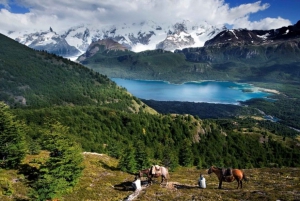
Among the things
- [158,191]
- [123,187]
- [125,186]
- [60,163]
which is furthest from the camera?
[125,186]

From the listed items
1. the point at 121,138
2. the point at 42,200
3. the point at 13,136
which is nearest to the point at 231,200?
the point at 42,200

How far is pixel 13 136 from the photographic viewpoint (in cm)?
5356

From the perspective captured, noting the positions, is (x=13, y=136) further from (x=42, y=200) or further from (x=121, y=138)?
(x=121, y=138)

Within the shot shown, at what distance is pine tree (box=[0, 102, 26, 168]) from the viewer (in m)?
51.8

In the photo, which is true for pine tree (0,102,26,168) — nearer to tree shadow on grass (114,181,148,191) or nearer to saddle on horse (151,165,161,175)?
tree shadow on grass (114,181,148,191)

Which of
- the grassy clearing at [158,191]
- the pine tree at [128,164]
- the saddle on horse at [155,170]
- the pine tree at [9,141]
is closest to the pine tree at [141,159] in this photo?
the pine tree at [128,164]

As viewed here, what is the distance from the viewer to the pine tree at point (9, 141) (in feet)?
170

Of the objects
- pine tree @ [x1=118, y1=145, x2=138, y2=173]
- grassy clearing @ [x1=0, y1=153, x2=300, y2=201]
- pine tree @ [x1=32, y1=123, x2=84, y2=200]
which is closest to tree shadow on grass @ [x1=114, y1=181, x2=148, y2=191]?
grassy clearing @ [x1=0, y1=153, x2=300, y2=201]

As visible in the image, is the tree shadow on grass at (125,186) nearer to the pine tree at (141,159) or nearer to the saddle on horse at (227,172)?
the saddle on horse at (227,172)

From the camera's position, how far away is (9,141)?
5341 cm

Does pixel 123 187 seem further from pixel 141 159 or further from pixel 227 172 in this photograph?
pixel 141 159

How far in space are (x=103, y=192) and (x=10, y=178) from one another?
1751cm

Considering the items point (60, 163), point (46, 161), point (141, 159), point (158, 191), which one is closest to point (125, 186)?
point (158, 191)

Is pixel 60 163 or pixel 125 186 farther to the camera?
pixel 125 186
